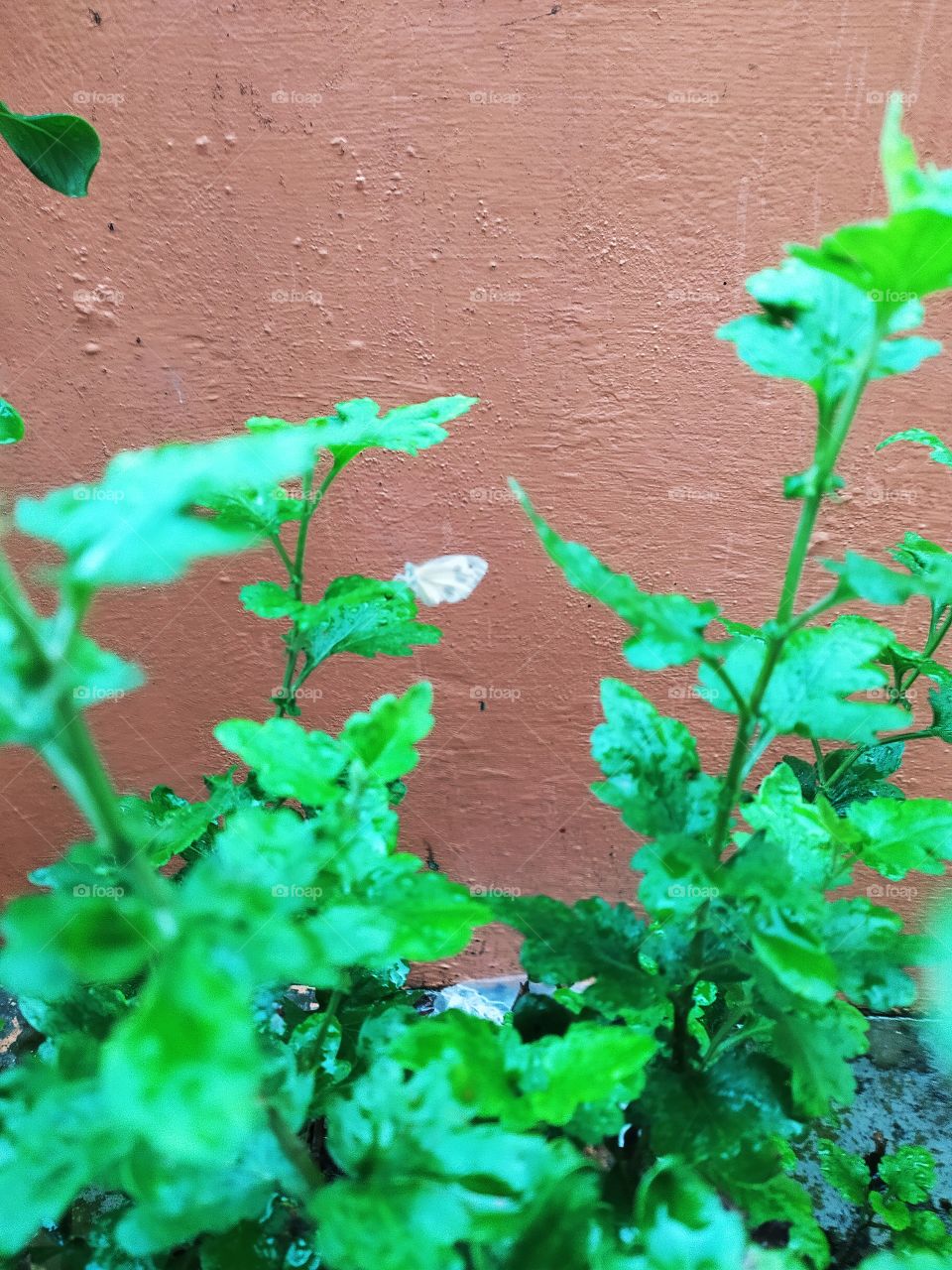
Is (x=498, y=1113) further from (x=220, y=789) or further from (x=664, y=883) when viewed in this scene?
(x=220, y=789)

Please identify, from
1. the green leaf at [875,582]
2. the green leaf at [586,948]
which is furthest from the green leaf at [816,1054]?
the green leaf at [875,582]

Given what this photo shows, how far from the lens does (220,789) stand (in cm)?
85

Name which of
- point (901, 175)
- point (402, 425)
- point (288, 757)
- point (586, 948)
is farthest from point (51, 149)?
point (586, 948)

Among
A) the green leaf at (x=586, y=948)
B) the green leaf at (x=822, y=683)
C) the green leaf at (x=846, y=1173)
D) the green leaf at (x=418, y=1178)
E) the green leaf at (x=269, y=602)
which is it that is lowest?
the green leaf at (x=846, y=1173)

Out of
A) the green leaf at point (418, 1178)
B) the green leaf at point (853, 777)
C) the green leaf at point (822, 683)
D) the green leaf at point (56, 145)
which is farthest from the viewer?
the green leaf at point (853, 777)

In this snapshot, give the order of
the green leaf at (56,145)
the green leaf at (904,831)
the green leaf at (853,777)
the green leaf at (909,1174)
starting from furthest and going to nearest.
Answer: the green leaf at (909,1174), the green leaf at (853,777), the green leaf at (56,145), the green leaf at (904,831)

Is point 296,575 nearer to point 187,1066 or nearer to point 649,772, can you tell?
point 649,772

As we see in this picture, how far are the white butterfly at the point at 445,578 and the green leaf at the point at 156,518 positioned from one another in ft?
1.28

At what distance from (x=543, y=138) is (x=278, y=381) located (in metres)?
0.51

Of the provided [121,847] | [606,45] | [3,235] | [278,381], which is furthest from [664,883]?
[3,235]

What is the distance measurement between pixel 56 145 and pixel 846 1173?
1596 mm

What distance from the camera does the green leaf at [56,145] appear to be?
86 cm

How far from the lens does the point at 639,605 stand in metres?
0.51

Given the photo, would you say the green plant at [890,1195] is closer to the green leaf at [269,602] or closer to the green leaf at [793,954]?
the green leaf at [793,954]
